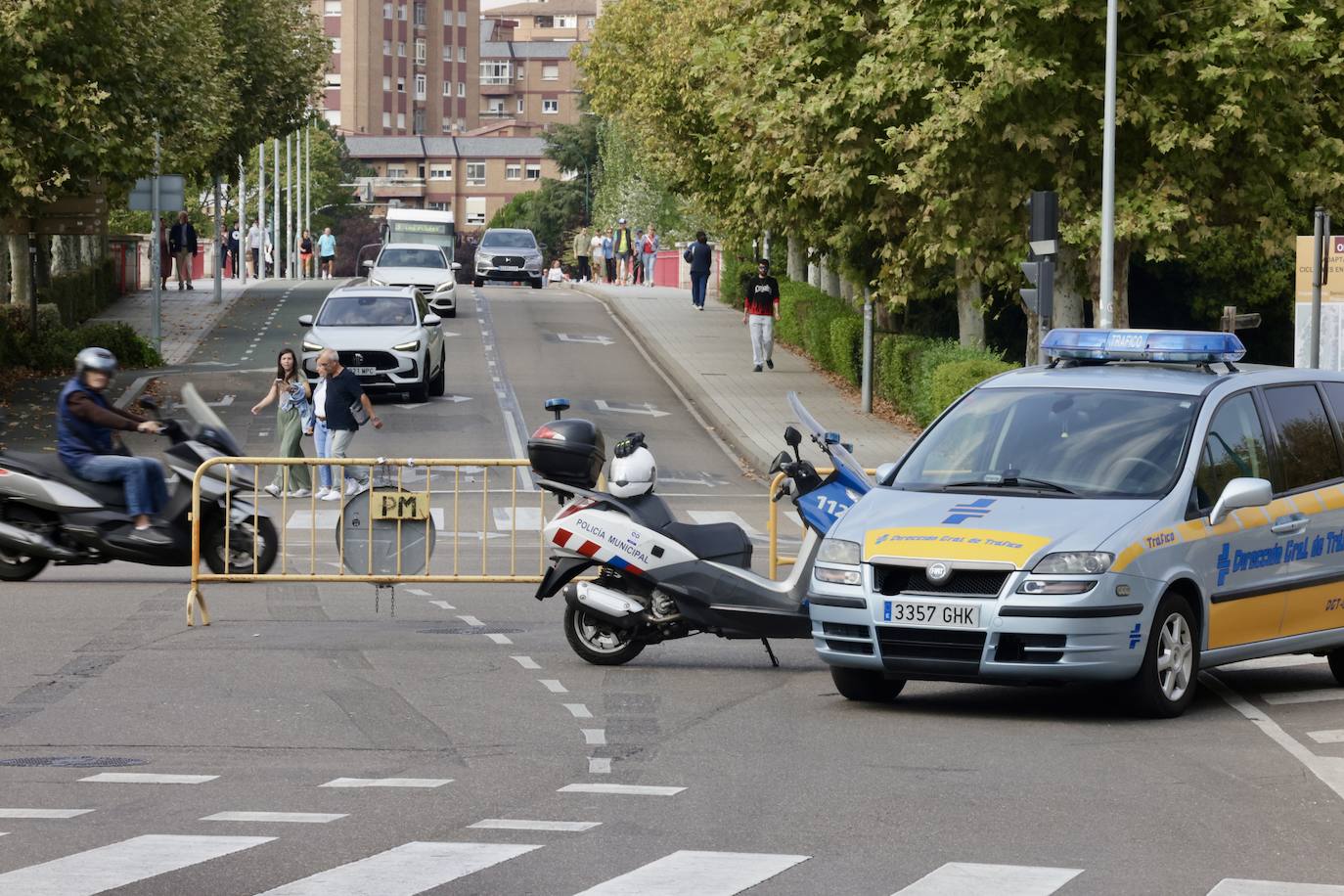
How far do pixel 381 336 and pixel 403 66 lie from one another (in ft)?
497

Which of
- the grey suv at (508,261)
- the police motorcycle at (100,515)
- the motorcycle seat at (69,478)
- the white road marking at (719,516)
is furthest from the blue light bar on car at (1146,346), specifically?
the grey suv at (508,261)

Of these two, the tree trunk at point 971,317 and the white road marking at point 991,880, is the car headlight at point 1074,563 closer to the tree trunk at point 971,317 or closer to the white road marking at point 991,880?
the white road marking at point 991,880

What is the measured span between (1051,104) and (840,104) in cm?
284

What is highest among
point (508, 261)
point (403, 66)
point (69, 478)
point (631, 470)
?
point (403, 66)

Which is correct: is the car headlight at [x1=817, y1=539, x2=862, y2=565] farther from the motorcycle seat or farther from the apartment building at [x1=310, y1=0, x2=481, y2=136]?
the apartment building at [x1=310, y1=0, x2=481, y2=136]

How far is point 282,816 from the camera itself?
7.73 m

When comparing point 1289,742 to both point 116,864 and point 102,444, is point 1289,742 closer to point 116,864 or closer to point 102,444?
point 116,864

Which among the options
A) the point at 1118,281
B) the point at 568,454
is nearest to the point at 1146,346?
the point at 568,454

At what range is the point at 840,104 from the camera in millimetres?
29172

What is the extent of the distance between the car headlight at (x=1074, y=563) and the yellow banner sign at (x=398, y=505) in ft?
17.2

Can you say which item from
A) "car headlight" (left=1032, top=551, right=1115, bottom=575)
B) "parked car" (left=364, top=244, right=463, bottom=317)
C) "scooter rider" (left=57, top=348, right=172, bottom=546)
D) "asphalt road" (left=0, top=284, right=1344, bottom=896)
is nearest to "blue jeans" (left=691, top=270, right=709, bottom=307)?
"parked car" (left=364, top=244, right=463, bottom=317)

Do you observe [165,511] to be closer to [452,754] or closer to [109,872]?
[452,754]

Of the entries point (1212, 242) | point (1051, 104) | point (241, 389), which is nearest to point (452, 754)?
point (1051, 104)

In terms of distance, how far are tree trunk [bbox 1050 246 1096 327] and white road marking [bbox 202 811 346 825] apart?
75.8ft
